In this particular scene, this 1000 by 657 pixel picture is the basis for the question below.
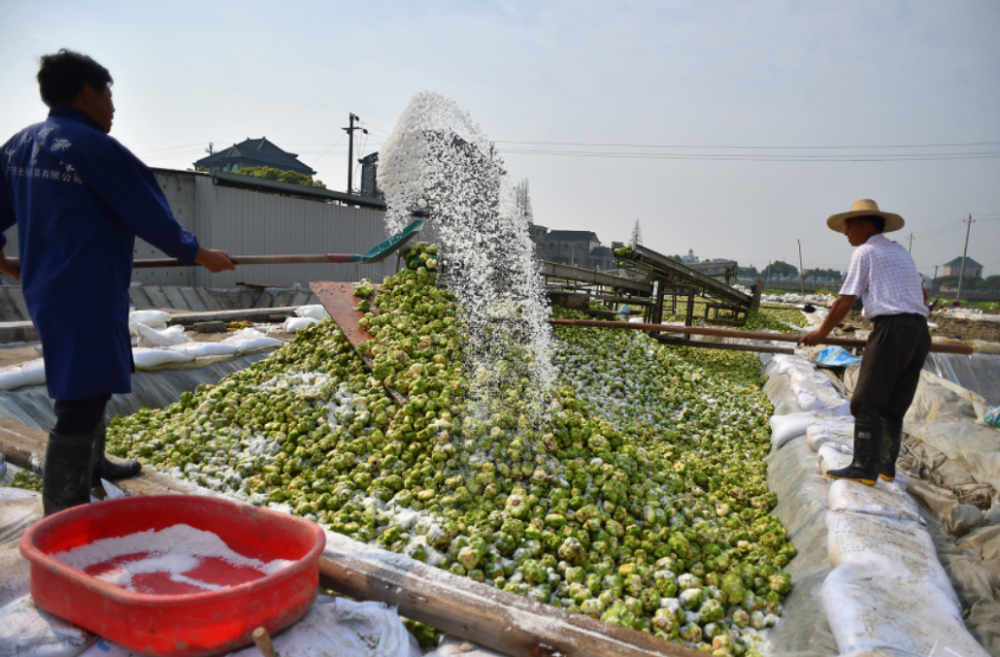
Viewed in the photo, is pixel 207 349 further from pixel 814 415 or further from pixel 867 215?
pixel 867 215

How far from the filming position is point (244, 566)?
78.7 inches

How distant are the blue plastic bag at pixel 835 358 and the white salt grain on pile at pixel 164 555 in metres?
6.96

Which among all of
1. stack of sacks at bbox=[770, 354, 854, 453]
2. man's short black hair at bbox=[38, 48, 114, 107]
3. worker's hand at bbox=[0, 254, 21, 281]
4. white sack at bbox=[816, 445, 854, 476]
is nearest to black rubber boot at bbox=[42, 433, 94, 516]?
worker's hand at bbox=[0, 254, 21, 281]

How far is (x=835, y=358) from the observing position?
22.5 feet

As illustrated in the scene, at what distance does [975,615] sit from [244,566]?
107 inches

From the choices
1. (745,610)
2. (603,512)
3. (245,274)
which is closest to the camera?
(745,610)

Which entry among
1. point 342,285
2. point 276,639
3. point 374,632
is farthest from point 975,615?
point 342,285

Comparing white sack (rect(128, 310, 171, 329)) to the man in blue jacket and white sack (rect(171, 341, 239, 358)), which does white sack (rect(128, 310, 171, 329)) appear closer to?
white sack (rect(171, 341, 239, 358))

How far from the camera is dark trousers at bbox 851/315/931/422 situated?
271 centimetres

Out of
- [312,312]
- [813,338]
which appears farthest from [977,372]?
[312,312]

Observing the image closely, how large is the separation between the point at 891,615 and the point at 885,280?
5.53 ft

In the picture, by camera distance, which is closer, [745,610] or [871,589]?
[871,589]

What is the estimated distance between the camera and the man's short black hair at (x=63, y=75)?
1.96 m

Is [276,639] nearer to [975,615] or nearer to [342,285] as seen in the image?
[975,615]
